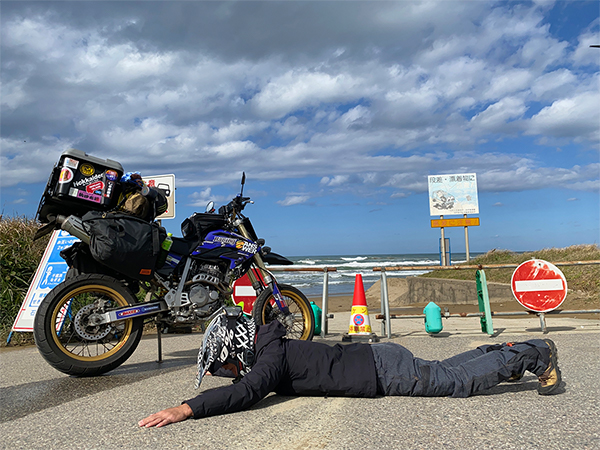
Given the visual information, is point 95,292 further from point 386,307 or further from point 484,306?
point 484,306

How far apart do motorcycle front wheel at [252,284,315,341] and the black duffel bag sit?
1.33 meters

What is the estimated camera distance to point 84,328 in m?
4.69

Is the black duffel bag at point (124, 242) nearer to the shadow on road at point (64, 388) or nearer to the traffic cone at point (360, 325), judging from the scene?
the shadow on road at point (64, 388)

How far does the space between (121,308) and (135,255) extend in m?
0.52

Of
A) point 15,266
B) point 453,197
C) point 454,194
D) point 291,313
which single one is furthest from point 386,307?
point 454,194

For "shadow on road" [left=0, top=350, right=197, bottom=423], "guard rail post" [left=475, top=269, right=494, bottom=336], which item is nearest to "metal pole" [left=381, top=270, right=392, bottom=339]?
"guard rail post" [left=475, top=269, right=494, bottom=336]

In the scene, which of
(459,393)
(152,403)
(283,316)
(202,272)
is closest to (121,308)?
(202,272)

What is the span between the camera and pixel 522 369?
11.4ft

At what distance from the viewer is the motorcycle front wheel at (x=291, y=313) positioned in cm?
575

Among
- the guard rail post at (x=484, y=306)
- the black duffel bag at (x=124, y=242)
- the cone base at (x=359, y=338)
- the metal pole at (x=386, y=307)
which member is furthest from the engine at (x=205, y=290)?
the guard rail post at (x=484, y=306)

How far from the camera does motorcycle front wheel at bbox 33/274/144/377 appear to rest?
176 inches

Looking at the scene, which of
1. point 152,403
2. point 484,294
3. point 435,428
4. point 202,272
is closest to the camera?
point 435,428

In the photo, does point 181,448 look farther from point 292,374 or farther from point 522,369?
point 522,369

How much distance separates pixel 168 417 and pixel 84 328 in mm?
2081
